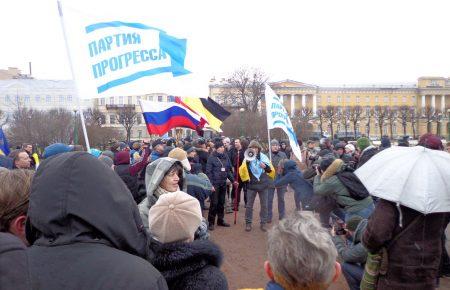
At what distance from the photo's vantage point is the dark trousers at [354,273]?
4.14 metres

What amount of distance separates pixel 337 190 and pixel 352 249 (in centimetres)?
139

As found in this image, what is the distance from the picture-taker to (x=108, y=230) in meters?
1.60

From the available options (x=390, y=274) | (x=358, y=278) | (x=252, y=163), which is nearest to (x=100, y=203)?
(x=390, y=274)

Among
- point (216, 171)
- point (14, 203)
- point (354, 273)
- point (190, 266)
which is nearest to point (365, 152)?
point (216, 171)

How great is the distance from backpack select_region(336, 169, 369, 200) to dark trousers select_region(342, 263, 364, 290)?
47.9 inches

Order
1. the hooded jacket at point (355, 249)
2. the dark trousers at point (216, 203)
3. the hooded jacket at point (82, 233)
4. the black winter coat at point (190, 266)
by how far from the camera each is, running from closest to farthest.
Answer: the hooded jacket at point (82, 233) < the black winter coat at point (190, 266) < the hooded jacket at point (355, 249) < the dark trousers at point (216, 203)

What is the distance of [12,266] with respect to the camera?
1.20 meters

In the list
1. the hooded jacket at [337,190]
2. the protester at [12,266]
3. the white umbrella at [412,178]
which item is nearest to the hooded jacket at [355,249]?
the white umbrella at [412,178]

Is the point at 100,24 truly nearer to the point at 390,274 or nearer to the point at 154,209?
the point at 154,209

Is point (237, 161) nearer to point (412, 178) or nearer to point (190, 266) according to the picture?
point (412, 178)

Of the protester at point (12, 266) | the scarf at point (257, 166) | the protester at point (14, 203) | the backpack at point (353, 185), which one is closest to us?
the protester at point (12, 266)

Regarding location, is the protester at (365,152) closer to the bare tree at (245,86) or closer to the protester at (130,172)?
the protester at (130,172)

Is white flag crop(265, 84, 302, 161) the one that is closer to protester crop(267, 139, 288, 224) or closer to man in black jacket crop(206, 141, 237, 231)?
protester crop(267, 139, 288, 224)

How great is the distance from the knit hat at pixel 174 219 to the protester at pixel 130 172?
336cm
